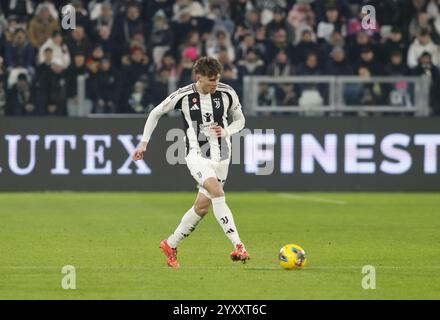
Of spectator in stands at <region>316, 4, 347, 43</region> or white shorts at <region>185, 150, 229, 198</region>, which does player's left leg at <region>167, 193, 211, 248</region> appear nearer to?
white shorts at <region>185, 150, 229, 198</region>

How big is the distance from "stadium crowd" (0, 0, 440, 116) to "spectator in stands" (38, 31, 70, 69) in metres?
0.02

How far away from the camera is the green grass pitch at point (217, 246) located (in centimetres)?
1007

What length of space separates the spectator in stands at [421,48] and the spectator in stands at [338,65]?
4.09ft

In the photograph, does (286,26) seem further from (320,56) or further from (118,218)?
(118,218)

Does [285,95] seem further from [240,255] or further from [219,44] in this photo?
[240,255]

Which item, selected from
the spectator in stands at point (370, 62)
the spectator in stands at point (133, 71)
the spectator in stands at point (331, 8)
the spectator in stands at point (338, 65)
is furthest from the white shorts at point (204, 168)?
the spectator in stands at point (331, 8)

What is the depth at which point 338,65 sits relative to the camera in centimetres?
2355

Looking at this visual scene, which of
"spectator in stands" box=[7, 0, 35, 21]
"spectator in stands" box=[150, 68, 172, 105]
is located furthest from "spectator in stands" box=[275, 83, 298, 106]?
"spectator in stands" box=[7, 0, 35, 21]

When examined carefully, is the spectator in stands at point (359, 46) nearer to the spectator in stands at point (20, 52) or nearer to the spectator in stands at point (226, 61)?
the spectator in stands at point (226, 61)

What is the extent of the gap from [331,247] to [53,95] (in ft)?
33.6

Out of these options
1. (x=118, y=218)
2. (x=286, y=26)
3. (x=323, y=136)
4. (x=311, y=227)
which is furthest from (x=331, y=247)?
(x=286, y=26)

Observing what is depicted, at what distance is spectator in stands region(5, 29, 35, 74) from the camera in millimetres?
23109

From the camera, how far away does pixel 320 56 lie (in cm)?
2378

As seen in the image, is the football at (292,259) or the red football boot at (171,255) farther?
the red football boot at (171,255)
